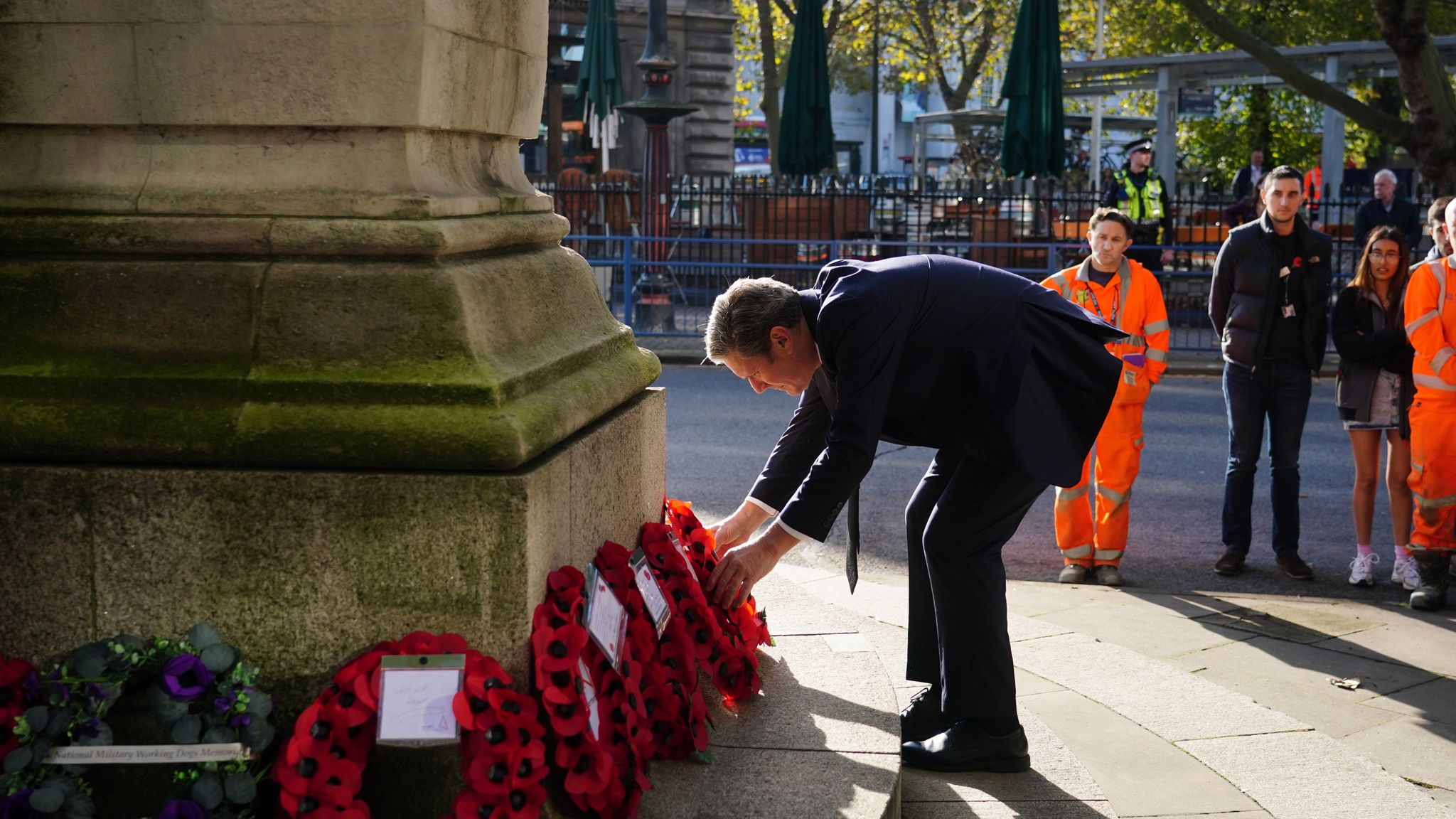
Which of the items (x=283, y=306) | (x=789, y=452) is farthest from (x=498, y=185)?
(x=789, y=452)

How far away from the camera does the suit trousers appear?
391 cm

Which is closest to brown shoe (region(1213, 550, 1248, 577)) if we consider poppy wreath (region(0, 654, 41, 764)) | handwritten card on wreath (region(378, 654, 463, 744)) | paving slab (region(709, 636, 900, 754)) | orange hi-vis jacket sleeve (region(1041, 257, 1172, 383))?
orange hi-vis jacket sleeve (region(1041, 257, 1172, 383))

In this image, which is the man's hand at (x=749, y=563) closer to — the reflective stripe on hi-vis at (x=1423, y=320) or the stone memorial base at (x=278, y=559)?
the stone memorial base at (x=278, y=559)

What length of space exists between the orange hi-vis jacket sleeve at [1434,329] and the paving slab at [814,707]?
3.37 metres

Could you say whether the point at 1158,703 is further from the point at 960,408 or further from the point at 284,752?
the point at 284,752

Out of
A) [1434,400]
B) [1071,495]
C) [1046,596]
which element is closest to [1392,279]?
[1434,400]

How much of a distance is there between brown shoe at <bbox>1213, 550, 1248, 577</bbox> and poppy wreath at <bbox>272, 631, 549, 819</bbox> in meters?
4.88

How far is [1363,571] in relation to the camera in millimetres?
6828

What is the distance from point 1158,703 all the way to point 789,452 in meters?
1.50

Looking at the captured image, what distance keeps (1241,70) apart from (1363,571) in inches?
570

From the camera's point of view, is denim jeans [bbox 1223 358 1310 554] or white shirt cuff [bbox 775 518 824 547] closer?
white shirt cuff [bbox 775 518 824 547]

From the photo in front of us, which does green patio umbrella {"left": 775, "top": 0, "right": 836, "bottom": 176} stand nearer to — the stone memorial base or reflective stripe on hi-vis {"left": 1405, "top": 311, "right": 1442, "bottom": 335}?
reflective stripe on hi-vis {"left": 1405, "top": 311, "right": 1442, "bottom": 335}

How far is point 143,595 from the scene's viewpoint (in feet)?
10.4

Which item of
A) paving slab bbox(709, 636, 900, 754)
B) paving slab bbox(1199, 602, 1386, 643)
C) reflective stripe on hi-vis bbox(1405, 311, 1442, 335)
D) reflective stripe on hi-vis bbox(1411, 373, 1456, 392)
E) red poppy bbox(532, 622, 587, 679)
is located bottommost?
paving slab bbox(1199, 602, 1386, 643)
